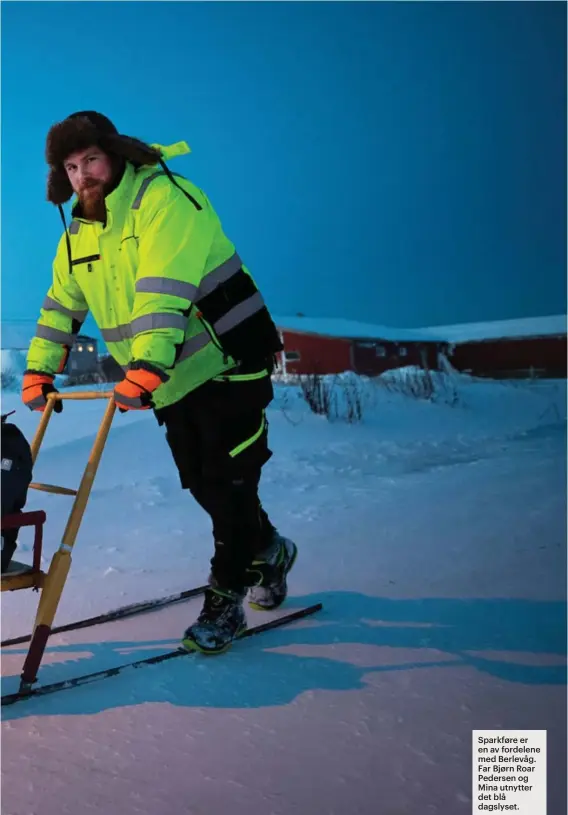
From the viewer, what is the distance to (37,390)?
193 centimetres

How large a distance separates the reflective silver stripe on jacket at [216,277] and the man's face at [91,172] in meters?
0.32

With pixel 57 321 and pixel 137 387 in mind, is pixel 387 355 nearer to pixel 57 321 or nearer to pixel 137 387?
pixel 57 321

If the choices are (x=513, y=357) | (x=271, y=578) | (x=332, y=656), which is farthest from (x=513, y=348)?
(x=332, y=656)

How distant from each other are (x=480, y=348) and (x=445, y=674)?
2016cm

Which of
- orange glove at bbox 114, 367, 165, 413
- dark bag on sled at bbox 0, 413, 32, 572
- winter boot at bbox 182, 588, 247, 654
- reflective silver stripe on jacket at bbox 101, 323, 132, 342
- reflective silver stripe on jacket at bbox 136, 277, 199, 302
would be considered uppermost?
reflective silver stripe on jacket at bbox 136, 277, 199, 302

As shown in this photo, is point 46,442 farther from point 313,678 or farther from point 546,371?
point 546,371

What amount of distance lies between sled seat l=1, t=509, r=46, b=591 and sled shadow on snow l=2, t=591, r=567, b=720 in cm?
24

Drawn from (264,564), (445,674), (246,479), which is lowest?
(445,674)

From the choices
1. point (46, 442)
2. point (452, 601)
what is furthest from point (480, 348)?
point (452, 601)

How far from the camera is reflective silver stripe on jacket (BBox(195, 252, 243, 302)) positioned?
181cm

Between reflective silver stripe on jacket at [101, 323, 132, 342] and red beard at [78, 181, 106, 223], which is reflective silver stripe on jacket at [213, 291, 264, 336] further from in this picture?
red beard at [78, 181, 106, 223]

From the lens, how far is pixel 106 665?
5.62 feet

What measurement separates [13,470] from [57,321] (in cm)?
65

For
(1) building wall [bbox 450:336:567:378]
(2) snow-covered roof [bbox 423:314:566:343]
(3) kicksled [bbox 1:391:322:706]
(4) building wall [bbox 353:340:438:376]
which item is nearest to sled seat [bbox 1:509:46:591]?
(3) kicksled [bbox 1:391:322:706]
